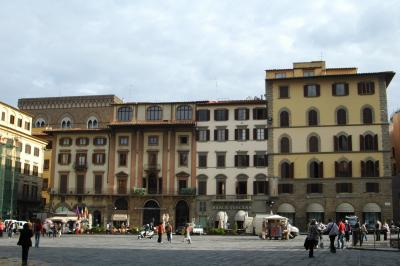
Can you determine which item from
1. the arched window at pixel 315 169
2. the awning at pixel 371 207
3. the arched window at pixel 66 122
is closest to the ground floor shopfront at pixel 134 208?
the arched window at pixel 66 122

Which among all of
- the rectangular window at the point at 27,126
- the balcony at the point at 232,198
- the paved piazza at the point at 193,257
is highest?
the rectangular window at the point at 27,126

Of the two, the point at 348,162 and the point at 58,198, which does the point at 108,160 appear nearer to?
the point at 58,198

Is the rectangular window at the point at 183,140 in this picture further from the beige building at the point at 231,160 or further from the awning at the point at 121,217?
the awning at the point at 121,217

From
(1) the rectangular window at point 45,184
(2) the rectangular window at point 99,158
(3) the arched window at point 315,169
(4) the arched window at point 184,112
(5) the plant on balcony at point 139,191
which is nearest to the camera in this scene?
(3) the arched window at point 315,169

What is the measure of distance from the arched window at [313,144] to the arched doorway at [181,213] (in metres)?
16.4

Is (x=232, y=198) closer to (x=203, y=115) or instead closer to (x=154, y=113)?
(x=203, y=115)

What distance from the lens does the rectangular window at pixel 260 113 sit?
2534 inches

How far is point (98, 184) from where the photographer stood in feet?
222

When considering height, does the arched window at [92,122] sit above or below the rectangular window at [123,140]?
above

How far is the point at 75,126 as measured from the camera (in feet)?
251

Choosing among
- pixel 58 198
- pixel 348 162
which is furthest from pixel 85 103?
pixel 348 162

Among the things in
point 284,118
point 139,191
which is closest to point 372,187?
point 284,118

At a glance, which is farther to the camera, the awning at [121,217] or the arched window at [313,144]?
the awning at [121,217]

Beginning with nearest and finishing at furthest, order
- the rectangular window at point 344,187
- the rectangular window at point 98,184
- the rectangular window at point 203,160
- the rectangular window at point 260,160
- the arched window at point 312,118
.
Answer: the rectangular window at point 344,187 → the arched window at point 312,118 → the rectangular window at point 260,160 → the rectangular window at point 203,160 → the rectangular window at point 98,184
